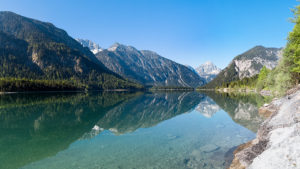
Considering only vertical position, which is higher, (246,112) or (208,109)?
(246,112)

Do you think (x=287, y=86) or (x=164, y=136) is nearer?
(x=164, y=136)

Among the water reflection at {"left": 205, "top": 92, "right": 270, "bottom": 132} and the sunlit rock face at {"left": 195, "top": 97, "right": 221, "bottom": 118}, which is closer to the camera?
the water reflection at {"left": 205, "top": 92, "right": 270, "bottom": 132}

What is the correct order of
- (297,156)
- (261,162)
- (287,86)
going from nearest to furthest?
(297,156) → (261,162) → (287,86)

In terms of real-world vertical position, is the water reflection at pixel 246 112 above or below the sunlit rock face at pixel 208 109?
above

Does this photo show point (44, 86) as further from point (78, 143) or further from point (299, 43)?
point (299, 43)

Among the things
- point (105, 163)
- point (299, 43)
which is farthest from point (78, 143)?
point (299, 43)

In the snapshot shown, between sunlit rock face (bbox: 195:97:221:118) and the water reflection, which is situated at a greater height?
the water reflection

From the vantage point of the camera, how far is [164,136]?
2591 centimetres

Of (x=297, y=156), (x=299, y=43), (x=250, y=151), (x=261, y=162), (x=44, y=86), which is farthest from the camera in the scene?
(x=44, y=86)

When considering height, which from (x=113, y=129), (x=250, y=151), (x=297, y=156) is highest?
(x=297, y=156)

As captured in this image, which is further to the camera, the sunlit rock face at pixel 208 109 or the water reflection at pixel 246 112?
the sunlit rock face at pixel 208 109

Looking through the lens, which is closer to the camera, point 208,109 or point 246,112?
point 246,112

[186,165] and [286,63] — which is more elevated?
[286,63]

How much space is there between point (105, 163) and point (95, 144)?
6438 millimetres
